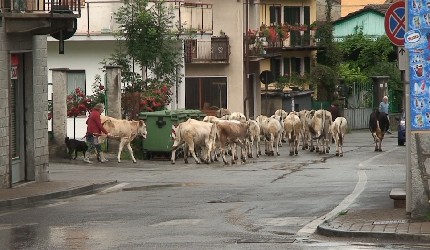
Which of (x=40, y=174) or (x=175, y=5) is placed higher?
(x=175, y=5)

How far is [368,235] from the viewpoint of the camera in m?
15.6

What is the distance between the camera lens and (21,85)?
2650cm

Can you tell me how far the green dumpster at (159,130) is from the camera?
36.5 metres

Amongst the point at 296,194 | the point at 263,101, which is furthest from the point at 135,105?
the point at 263,101

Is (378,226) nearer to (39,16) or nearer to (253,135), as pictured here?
(39,16)

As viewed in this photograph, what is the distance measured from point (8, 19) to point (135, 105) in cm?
1476

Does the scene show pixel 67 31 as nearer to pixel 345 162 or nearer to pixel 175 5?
pixel 345 162

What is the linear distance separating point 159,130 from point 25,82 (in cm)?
1035

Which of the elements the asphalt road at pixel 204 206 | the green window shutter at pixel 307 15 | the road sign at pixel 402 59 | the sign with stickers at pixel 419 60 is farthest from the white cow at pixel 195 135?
the green window shutter at pixel 307 15

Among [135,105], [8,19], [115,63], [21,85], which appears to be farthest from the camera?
[115,63]

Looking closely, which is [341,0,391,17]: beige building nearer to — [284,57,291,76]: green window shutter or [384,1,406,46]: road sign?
[284,57,291,76]: green window shutter

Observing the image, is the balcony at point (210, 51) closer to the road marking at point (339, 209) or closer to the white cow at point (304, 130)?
the white cow at point (304, 130)

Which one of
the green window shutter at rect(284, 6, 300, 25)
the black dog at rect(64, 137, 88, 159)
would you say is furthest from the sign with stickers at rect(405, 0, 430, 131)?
the green window shutter at rect(284, 6, 300, 25)

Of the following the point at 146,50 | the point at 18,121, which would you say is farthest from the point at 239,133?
the point at 18,121
